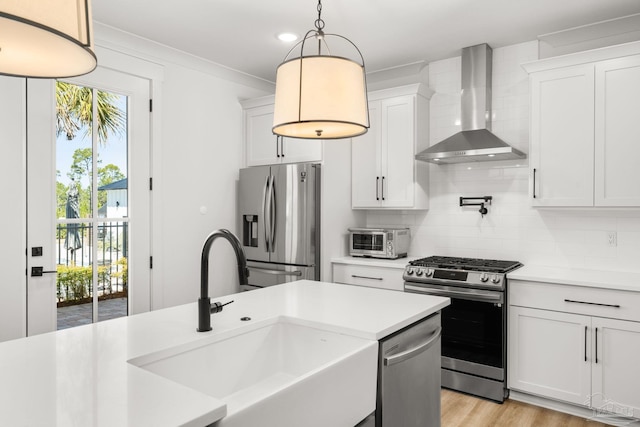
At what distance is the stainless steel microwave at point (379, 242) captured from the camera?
3.90 m

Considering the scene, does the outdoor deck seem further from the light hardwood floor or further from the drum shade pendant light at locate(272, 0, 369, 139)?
the light hardwood floor

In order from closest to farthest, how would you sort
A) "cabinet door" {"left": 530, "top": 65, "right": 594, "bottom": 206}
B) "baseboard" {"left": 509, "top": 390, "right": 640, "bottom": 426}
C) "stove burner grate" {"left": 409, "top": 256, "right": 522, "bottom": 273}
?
"baseboard" {"left": 509, "top": 390, "right": 640, "bottom": 426}, "cabinet door" {"left": 530, "top": 65, "right": 594, "bottom": 206}, "stove burner grate" {"left": 409, "top": 256, "right": 522, "bottom": 273}

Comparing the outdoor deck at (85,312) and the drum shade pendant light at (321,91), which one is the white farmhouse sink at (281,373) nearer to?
the drum shade pendant light at (321,91)

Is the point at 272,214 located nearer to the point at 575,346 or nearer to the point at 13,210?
the point at 13,210

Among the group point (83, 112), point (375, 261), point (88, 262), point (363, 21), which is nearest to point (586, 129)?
point (363, 21)

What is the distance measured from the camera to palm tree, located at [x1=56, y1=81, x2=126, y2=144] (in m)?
3.06

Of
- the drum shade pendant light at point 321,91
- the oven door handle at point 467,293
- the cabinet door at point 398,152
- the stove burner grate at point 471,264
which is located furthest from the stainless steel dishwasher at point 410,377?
the cabinet door at point 398,152

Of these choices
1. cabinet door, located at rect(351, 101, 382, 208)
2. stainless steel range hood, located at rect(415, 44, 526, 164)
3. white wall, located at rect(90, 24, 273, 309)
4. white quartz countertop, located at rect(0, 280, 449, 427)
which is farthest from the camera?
cabinet door, located at rect(351, 101, 382, 208)

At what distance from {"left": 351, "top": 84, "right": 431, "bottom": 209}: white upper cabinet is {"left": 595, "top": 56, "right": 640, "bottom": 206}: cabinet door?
135 centimetres

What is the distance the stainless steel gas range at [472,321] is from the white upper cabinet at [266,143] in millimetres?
1387

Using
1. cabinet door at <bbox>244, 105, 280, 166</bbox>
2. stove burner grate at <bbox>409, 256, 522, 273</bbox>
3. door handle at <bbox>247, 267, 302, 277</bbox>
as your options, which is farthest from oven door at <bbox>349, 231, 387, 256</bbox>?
cabinet door at <bbox>244, 105, 280, 166</bbox>

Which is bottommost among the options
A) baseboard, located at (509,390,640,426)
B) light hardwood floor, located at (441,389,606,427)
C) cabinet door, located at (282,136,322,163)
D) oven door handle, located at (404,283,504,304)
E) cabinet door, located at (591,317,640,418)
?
light hardwood floor, located at (441,389,606,427)

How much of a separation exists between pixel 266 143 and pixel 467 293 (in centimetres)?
225

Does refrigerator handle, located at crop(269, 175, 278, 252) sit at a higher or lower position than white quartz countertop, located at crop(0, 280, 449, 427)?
higher
